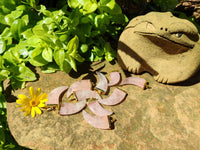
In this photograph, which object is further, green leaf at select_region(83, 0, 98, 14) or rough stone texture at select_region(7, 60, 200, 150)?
green leaf at select_region(83, 0, 98, 14)

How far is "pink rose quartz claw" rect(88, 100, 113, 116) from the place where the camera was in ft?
5.03

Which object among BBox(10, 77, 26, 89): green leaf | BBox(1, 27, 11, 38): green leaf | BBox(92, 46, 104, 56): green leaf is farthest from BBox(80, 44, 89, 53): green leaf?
BBox(1, 27, 11, 38): green leaf

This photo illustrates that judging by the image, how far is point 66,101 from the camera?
1.64 m

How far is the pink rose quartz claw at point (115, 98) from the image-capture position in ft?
5.31

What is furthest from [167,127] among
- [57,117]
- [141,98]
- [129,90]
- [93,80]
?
[57,117]

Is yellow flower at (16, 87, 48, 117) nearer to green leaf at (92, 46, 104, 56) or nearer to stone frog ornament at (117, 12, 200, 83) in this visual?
green leaf at (92, 46, 104, 56)

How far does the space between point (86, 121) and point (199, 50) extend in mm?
1205

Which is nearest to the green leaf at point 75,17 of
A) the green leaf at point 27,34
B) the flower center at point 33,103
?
the green leaf at point 27,34

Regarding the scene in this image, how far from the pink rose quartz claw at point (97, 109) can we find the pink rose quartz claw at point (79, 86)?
0.18 m

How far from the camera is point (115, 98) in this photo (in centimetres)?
164

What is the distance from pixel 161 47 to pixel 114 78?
0.53 m

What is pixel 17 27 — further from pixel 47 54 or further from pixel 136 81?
pixel 136 81

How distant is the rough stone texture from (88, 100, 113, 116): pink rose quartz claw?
8 centimetres

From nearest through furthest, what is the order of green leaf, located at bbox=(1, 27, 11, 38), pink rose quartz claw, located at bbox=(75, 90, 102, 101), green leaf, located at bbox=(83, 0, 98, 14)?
→ 1. pink rose quartz claw, located at bbox=(75, 90, 102, 101)
2. green leaf, located at bbox=(83, 0, 98, 14)
3. green leaf, located at bbox=(1, 27, 11, 38)
